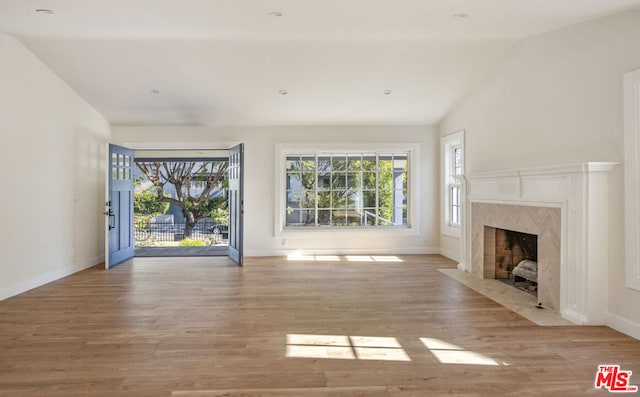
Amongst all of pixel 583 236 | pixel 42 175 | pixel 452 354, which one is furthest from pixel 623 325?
pixel 42 175

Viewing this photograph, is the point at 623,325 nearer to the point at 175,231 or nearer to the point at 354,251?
the point at 354,251

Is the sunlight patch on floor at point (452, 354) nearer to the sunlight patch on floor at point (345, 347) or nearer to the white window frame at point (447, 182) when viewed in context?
the sunlight patch on floor at point (345, 347)

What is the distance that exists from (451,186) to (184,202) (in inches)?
382

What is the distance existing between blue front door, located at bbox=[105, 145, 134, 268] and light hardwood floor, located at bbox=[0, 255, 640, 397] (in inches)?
52.1

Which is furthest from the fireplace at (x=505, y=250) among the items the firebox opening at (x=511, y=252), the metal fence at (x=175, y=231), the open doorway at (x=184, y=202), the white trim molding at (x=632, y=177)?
the metal fence at (x=175, y=231)

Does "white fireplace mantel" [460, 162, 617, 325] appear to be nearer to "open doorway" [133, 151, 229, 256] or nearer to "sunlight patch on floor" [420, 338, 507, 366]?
"sunlight patch on floor" [420, 338, 507, 366]

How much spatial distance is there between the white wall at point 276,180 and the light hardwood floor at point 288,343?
2.16 m

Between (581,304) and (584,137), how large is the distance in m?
1.59

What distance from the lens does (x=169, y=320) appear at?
3.43 m

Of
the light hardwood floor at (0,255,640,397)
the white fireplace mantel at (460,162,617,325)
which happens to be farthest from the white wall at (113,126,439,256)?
the white fireplace mantel at (460,162,617,325)

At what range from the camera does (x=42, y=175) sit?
479 centimetres

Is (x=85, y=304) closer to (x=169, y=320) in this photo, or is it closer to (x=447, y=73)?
(x=169, y=320)

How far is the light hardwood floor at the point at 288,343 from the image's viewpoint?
7.45ft

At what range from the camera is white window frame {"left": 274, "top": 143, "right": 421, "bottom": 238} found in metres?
6.84
